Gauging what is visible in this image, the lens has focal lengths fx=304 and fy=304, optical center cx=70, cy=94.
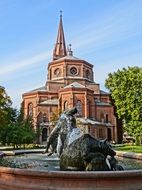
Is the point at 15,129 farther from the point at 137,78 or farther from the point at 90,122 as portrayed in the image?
the point at 90,122

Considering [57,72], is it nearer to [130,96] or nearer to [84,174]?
[130,96]

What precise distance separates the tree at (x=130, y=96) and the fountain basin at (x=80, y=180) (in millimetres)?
34342

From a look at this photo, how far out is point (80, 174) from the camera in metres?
6.56

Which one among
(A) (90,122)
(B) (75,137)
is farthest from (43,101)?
(B) (75,137)

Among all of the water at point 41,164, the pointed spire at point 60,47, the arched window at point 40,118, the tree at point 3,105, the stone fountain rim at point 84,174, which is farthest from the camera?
the pointed spire at point 60,47

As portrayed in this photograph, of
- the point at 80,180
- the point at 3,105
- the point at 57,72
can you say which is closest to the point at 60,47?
the point at 57,72

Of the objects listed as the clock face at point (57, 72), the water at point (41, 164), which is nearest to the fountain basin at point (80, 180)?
the water at point (41, 164)

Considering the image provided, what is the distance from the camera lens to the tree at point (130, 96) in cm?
4128

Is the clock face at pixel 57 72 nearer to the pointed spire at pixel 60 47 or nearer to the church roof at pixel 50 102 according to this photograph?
the church roof at pixel 50 102

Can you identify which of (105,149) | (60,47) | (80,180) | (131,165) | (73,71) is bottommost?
(131,165)

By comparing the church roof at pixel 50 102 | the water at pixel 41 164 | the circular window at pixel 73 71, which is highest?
the circular window at pixel 73 71

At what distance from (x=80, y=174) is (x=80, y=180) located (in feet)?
0.53

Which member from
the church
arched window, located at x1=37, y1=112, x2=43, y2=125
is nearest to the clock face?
the church

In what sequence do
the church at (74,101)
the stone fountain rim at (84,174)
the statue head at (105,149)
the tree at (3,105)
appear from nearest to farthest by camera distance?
the stone fountain rim at (84,174) < the statue head at (105,149) < the tree at (3,105) < the church at (74,101)
